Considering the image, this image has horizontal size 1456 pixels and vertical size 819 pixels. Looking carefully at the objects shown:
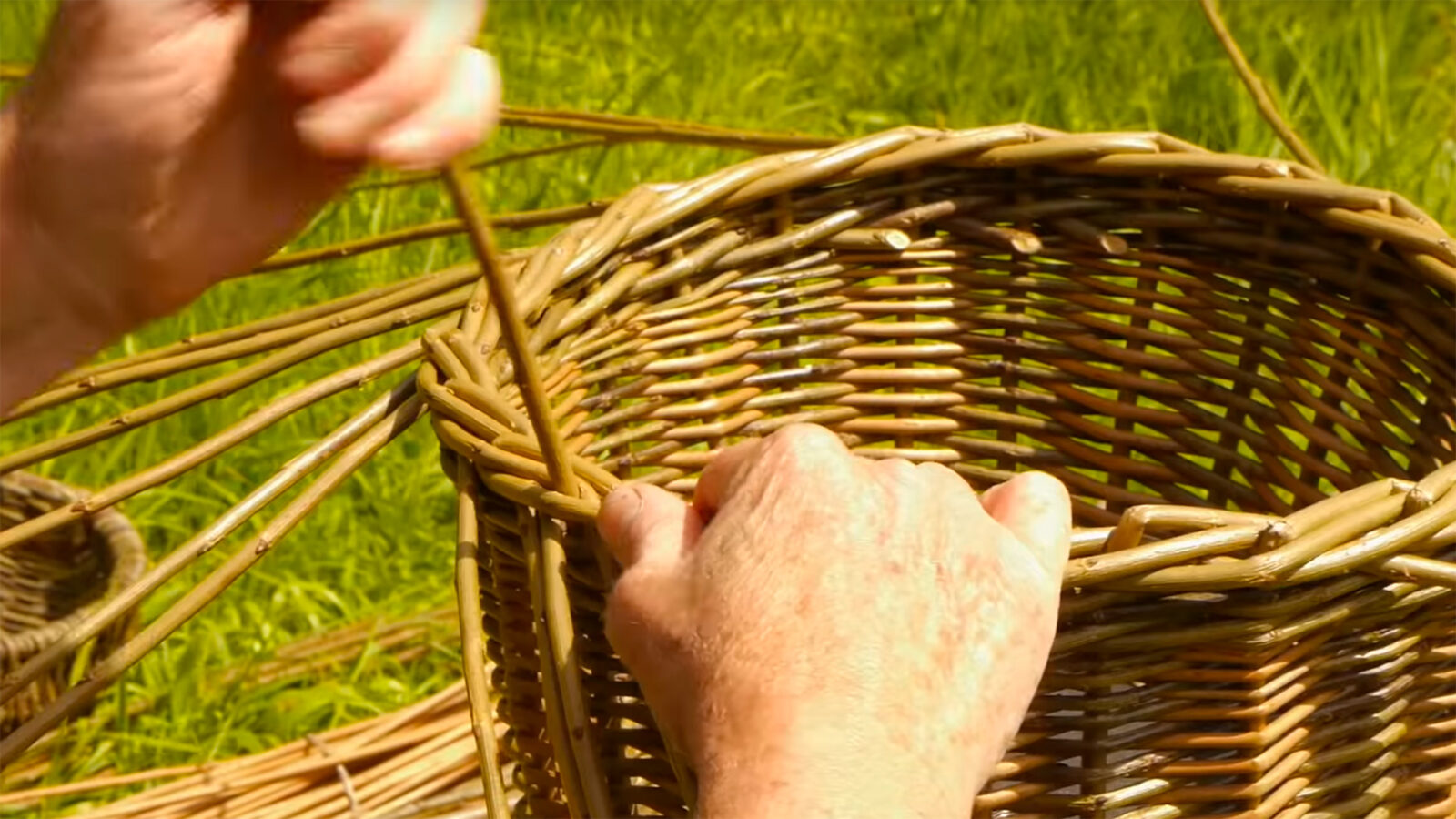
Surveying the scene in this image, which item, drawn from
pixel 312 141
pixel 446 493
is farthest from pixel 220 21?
pixel 446 493

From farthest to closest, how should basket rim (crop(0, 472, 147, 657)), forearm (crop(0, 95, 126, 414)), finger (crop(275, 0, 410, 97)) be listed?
1. basket rim (crop(0, 472, 147, 657))
2. forearm (crop(0, 95, 126, 414))
3. finger (crop(275, 0, 410, 97))

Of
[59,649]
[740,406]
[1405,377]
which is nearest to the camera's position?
[59,649]

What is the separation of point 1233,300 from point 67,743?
3.10 feet

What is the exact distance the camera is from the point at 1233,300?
1.19 meters

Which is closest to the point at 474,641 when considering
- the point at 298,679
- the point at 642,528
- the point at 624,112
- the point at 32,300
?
the point at 642,528

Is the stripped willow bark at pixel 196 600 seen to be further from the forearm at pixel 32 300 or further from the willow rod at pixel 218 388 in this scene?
the forearm at pixel 32 300

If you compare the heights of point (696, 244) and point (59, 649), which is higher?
point (696, 244)

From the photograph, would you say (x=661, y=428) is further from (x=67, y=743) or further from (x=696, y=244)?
(x=67, y=743)

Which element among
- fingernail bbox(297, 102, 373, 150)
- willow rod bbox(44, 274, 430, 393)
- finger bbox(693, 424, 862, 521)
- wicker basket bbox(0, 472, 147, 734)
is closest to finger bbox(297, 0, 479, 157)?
fingernail bbox(297, 102, 373, 150)

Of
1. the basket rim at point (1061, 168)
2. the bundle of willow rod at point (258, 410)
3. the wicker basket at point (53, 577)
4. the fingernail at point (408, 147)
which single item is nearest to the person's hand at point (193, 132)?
the fingernail at point (408, 147)

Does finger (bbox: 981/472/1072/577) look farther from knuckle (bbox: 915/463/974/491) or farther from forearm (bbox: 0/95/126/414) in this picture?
forearm (bbox: 0/95/126/414)

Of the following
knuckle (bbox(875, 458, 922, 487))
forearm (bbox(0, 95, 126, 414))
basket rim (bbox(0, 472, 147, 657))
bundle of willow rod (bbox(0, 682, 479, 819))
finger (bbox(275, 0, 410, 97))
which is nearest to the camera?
finger (bbox(275, 0, 410, 97))

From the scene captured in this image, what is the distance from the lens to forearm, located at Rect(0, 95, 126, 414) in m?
0.59

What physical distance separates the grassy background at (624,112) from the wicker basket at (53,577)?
0.19ft
